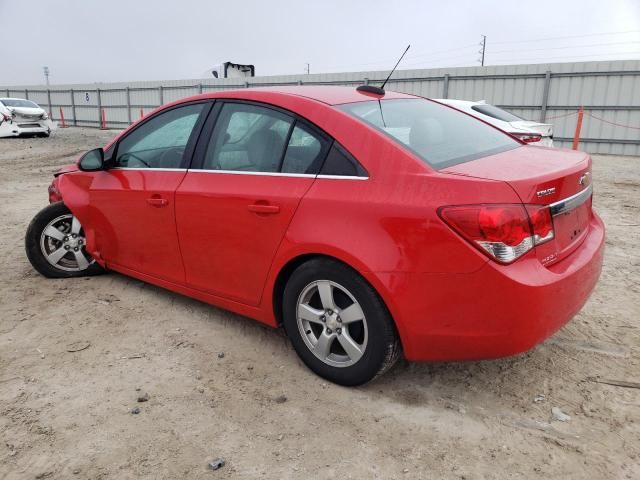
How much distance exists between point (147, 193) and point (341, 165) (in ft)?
5.09

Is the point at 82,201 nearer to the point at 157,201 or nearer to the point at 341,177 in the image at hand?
the point at 157,201

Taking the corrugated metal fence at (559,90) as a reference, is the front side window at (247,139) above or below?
below

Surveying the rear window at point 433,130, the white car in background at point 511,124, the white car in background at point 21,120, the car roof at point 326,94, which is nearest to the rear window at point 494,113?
the white car in background at point 511,124

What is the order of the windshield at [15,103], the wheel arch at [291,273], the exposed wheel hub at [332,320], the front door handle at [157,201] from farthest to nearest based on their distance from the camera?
the windshield at [15,103], the front door handle at [157,201], the exposed wheel hub at [332,320], the wheel arch at [291,273]

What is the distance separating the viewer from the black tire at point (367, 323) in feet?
7.95

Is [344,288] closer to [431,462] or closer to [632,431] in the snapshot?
[431,462]

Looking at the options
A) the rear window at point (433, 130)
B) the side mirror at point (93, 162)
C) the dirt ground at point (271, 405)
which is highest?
the rear window at point (433, 130)

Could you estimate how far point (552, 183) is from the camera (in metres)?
2.30

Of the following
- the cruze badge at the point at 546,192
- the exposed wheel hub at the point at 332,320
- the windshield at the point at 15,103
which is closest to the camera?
the cruze badge at the point at 546,192

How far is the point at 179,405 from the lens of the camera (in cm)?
260

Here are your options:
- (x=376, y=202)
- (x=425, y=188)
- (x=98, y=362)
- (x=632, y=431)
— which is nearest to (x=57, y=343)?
(x=98, y=362)

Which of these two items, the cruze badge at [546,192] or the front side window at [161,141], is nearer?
the cruze badge at [546,192]

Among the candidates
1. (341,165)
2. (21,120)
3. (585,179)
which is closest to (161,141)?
(341,165)

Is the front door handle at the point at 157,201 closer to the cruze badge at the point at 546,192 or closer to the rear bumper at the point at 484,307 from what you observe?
the rear bumper at the point at 484,307
